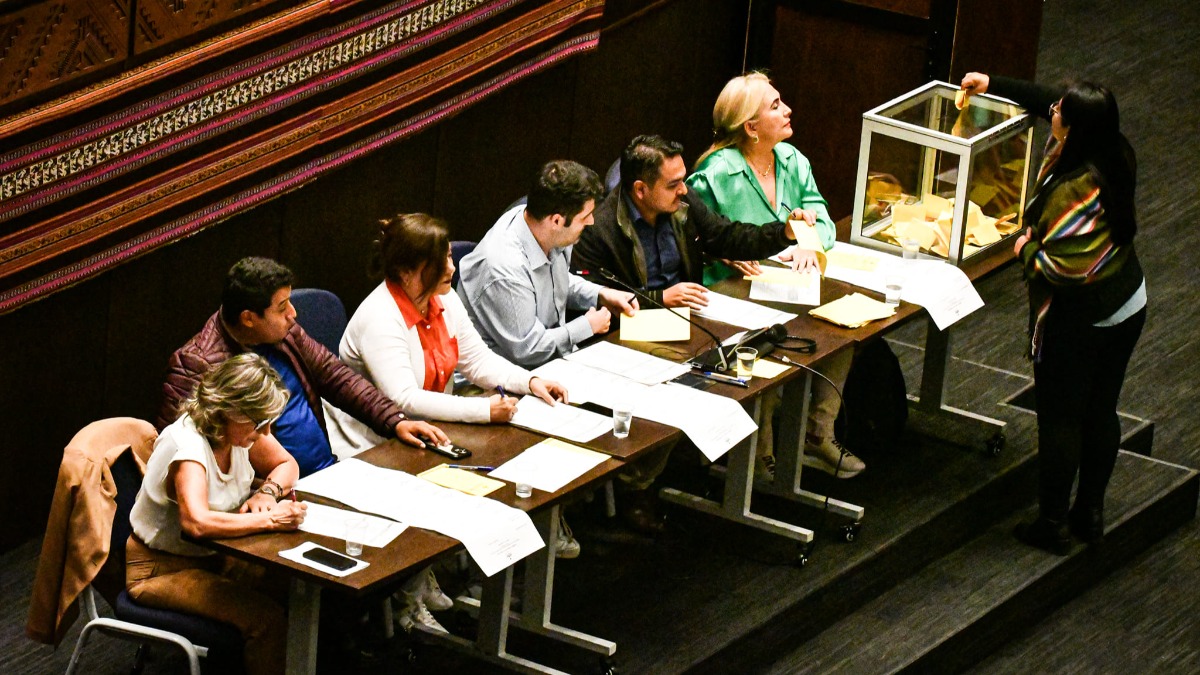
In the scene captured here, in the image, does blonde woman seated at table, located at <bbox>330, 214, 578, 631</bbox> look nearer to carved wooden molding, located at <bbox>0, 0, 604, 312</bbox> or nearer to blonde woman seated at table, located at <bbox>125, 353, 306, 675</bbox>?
blonde woman seated at table, located at <bbox>125, 353, 306, 675</bbox>

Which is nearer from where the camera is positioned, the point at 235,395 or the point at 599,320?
the point at 235,395

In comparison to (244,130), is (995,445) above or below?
below

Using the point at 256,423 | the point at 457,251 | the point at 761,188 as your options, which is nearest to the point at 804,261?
the point at 761,188

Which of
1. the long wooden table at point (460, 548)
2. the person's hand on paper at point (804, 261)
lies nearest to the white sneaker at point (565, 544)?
the long wooden table at point (460, 548)

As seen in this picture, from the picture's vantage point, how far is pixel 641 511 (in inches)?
214

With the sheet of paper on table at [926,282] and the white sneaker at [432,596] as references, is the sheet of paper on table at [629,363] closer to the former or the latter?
the white sneaker at [432,596]

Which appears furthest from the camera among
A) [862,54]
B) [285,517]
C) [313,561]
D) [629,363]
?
[862,54]

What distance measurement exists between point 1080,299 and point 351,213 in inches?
95.7

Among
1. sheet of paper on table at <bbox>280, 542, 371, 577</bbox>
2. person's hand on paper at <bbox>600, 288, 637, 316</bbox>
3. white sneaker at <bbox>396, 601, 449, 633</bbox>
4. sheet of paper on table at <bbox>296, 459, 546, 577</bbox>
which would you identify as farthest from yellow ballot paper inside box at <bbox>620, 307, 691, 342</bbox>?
sheet of paper on table at <bbox>280, 542, 371, 577</bbox>

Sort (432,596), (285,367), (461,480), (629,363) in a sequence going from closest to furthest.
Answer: (461,480)
(285,367)
(432,596)
(629,363)

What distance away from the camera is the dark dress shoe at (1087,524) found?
5.67 meters

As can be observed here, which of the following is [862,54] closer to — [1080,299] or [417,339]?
[1080,299]

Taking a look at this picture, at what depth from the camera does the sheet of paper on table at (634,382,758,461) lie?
4645mm

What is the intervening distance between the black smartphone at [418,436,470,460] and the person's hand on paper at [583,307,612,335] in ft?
2.82
